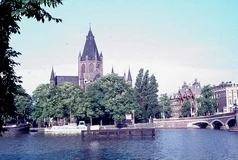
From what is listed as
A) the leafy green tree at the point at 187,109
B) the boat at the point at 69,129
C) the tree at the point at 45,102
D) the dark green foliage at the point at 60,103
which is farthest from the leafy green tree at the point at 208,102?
the tree at the point at 45,102

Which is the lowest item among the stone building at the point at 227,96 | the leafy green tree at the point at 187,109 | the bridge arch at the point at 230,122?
the bridge arch at the point at 230,122

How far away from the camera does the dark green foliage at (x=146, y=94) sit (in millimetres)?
114125

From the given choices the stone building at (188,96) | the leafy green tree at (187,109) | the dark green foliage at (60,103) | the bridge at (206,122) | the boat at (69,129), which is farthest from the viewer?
the stone building at (188,96)

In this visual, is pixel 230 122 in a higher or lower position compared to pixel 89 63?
lower

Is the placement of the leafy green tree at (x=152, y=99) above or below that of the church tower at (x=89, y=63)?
below

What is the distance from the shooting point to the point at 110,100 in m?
97.3

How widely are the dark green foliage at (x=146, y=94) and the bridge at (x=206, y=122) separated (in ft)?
13.9

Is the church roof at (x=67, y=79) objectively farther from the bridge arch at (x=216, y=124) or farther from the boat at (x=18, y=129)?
the bridge arch at (x=216, y=124)

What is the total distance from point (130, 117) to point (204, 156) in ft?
210

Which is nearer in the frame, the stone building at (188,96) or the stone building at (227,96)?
the stone building at (227,96)

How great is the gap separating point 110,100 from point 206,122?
27.7 meters

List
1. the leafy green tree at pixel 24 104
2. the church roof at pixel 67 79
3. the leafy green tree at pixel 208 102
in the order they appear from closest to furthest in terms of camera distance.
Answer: the leafy green tree at pixel 24 104 → the leafy green tree at pixel 208 102 → the church roof at pixel 67 79

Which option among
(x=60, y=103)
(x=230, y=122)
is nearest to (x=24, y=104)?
(x=60, y=103)

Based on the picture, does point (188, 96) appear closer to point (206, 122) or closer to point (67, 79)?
point (206, 122)
